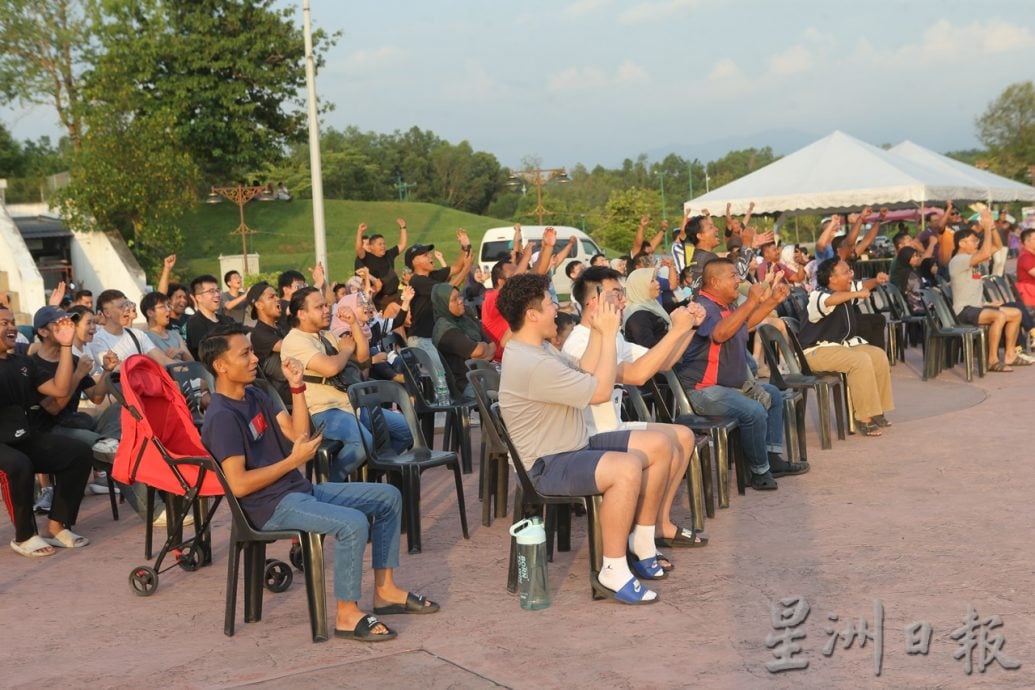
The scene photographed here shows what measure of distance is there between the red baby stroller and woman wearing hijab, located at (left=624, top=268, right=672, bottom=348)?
389 cm

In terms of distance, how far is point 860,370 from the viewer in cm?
935

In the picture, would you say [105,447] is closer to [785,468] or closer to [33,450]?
[33,450]

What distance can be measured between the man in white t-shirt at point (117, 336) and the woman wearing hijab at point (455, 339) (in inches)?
81.2

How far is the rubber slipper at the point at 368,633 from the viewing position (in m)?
5.04

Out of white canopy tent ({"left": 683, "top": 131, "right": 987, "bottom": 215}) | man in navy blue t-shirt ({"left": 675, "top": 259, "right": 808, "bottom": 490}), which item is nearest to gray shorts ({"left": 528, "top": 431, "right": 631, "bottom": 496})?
man in navy blue t-shirt ({"left": 675, "top": 259, "right": 808, "bottom": 490})

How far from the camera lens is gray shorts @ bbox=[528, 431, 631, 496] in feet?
17.9

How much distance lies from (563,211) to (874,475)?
46796mm

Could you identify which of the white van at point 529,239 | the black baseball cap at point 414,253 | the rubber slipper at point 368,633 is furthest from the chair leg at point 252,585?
the white van at point 529,239

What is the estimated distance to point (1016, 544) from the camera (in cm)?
587

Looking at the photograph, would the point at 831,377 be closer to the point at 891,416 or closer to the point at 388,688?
the point at 891,416

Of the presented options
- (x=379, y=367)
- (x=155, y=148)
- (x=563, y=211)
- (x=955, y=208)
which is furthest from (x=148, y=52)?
(x=379, y=367)

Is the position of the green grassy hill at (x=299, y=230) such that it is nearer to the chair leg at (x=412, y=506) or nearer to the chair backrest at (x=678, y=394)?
the chair backrest at (x=678, y=394)

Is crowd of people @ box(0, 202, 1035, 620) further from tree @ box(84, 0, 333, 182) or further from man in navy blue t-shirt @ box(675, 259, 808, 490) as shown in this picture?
tree @ box(84, 0, 333, 182)

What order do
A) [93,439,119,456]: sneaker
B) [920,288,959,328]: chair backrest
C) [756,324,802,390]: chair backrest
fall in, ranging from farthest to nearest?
[920,288,959,328]: chair backrest < [756,324,802,390]: chair backrest < [93,439,119,456]: sneaker
